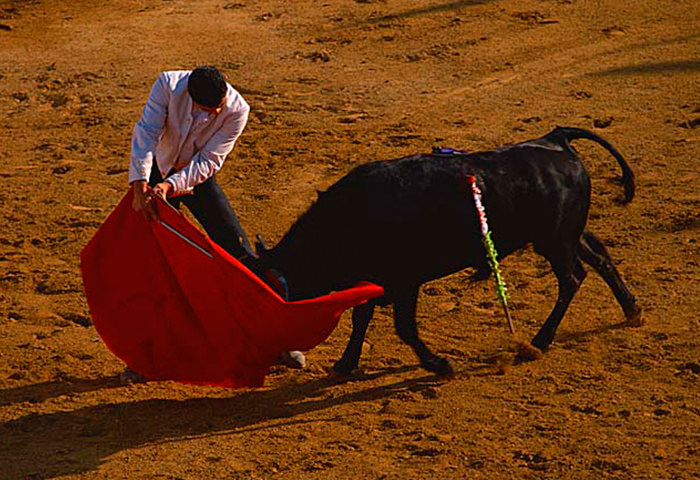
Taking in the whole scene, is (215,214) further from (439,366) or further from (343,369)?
(439,366)

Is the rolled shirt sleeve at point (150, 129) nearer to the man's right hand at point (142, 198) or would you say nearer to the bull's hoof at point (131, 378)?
the man's right hand at point (142, 198)

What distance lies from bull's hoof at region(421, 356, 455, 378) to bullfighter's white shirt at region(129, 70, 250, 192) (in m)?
1.57

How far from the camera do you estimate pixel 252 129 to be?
10.6 metres

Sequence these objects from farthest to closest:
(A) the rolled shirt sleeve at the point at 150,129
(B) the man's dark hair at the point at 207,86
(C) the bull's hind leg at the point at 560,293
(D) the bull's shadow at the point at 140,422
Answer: (C) the bull's hind leg at the point at 560,293, (A) the rolled shirt sleeve at the point at 150,129, (B) the man's dark hair at the point at 207,86, (D) the bull's shadow at the point at 140,422

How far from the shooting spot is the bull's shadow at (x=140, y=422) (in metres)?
5.80

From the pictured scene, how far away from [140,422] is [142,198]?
116cm

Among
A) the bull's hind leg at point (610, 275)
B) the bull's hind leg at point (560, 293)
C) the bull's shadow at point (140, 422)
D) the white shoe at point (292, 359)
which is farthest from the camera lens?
the bull's hind leg at point (610, 275)

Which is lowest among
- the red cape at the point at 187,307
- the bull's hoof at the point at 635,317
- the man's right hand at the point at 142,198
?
the bull's hoof at the point at 635,317

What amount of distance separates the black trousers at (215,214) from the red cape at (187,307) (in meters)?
0.32

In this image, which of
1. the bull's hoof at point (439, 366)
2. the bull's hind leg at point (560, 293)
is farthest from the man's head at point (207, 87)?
the bull's hind leg at point (560, 293)

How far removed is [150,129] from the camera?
6.37 meters

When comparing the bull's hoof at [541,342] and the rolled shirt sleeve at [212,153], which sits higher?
the rolled shirt sleeve at [212,153]

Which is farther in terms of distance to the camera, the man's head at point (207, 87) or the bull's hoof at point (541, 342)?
the bull's hoof at point (541, 342)

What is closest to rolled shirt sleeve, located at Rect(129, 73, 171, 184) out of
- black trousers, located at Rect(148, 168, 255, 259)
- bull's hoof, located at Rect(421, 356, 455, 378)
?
black trousers, located at Rect(148, 168, 255, 259)
